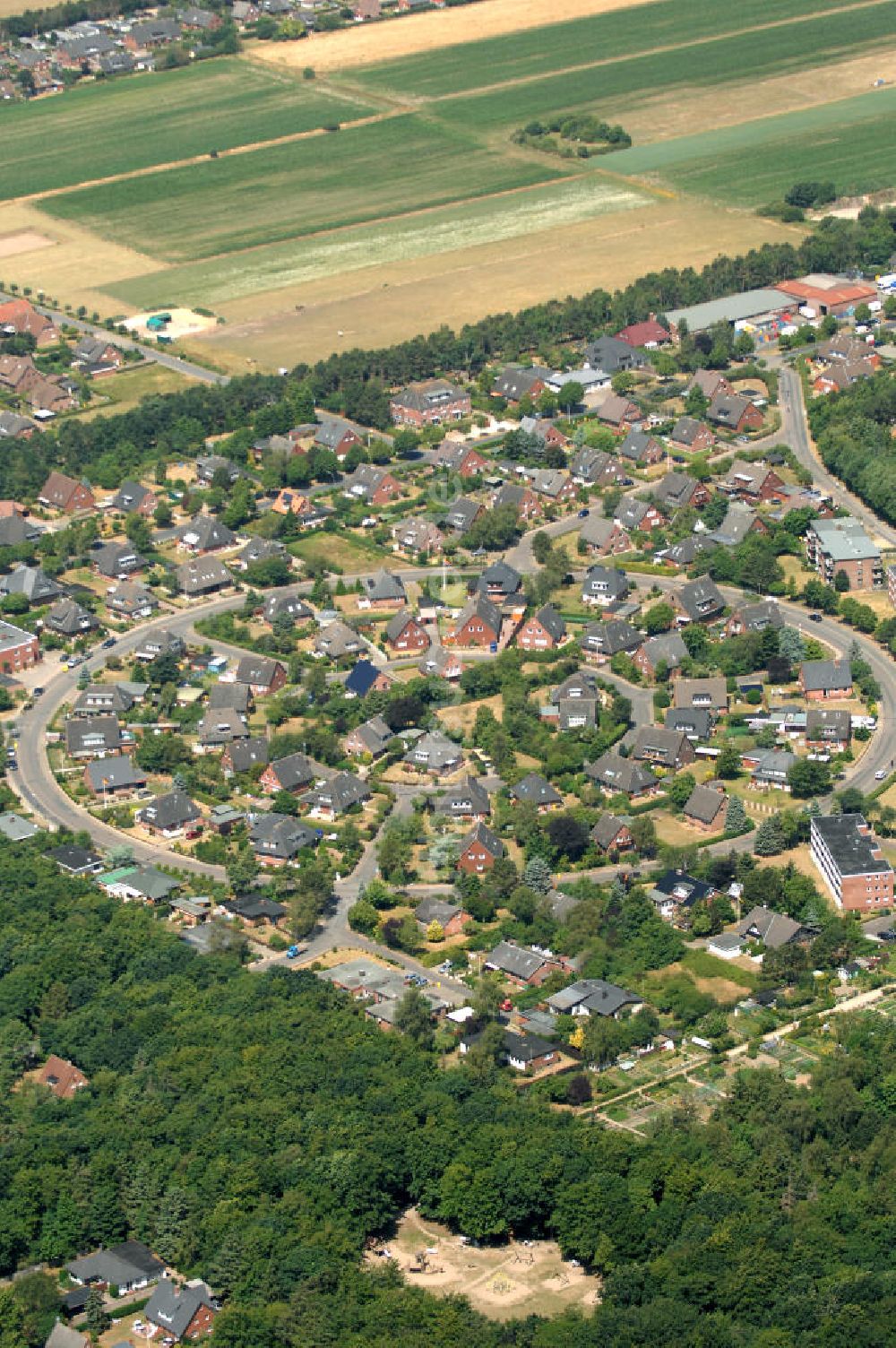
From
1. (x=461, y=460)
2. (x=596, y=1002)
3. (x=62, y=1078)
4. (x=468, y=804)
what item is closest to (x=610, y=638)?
(x=468, y=804)

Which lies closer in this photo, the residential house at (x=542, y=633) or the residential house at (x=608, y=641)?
the residential house at (x=608, y=641)

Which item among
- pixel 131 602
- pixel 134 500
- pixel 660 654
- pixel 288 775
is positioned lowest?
pixel 660 654

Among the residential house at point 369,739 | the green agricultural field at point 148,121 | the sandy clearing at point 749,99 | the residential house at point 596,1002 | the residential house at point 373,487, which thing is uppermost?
the green agricultural field at point 148,121

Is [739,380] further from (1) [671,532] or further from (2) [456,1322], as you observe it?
(2) [456,1322]

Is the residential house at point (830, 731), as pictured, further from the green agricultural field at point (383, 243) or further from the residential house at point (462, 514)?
the green agricultural field at point (383, 243)

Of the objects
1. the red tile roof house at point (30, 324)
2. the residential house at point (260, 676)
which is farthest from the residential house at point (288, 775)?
the red tile roof house at point (30, 324)

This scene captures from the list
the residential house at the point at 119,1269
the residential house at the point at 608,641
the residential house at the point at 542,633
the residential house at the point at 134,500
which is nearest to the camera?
the residential house at the point at 119,1269

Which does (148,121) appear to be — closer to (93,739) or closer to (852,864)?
(93,739)

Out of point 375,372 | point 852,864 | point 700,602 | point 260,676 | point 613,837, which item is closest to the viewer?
point 852,864
